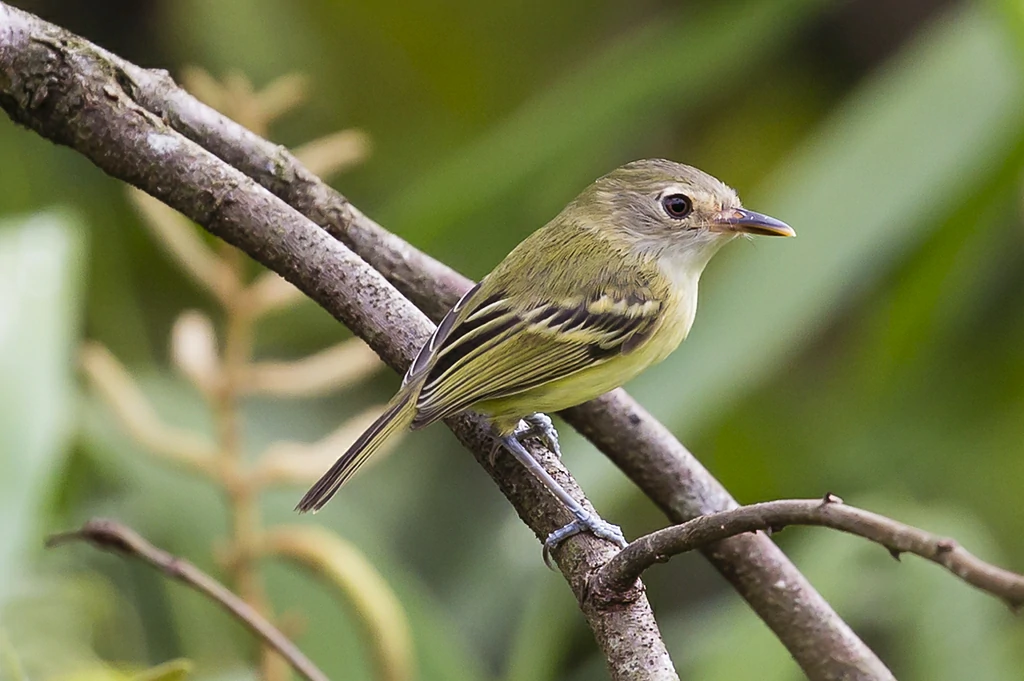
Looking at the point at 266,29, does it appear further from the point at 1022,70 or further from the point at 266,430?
the point at 1022,70

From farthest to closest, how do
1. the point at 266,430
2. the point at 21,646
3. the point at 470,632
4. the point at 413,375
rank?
the point at 266,430, the point at 470,632, the point at 21,646, the point at 413,375

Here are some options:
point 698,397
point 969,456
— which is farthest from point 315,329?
point 969,456

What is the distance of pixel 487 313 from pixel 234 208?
0.63 metres

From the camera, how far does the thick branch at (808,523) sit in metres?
0.95

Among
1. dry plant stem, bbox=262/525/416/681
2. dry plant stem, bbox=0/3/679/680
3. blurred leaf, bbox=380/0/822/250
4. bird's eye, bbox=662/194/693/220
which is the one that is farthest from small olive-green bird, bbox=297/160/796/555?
blurred leaf, bbox=380/0/822/250

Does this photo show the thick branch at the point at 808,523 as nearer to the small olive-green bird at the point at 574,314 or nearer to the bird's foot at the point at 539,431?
the small olive-green bird at the point at 574,314

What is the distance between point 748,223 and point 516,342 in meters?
0.55

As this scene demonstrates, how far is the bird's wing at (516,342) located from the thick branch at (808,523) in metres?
0.61

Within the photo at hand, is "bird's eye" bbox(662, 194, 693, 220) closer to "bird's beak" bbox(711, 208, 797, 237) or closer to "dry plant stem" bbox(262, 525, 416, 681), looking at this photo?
"bird's beak" bbox(711, 208, 797, 237)

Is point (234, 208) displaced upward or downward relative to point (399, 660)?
upward

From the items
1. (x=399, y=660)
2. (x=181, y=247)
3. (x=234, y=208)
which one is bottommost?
(x=399, y=660)

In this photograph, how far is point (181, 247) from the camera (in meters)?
2.53

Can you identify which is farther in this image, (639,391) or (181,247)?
(639,391)

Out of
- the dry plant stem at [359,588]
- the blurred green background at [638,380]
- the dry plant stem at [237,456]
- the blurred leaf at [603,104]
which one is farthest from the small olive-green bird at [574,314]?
the blurred leaf at [603,104]
